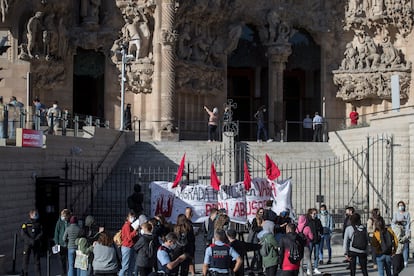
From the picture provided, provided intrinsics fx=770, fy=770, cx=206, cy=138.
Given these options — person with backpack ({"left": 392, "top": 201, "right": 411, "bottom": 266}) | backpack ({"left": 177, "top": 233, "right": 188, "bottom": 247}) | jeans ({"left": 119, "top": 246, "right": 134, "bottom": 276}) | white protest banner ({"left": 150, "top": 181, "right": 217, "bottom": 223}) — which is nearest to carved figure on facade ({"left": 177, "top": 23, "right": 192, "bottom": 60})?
white protest banner ({"left": 150, "top": 181, "right": 217, "bottom": 223})

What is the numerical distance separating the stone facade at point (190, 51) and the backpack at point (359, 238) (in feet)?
56.9

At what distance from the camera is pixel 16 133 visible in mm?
19250

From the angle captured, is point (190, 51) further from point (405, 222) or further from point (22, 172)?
point (405, 222)

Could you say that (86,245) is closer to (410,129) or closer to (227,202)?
(227,202)

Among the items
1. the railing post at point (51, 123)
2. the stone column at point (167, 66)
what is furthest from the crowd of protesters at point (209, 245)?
the stone column at point (167, 66)

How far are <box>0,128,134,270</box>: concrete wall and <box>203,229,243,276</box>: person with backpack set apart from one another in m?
7.11

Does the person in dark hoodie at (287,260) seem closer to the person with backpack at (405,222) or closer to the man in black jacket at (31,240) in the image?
the man in black jacket at (31,240)

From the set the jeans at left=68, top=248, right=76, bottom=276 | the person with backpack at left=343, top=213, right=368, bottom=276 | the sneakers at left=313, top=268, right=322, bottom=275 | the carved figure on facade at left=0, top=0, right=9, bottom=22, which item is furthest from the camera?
the carved figure on facade at left=0, top=0, right=9, bottom=22

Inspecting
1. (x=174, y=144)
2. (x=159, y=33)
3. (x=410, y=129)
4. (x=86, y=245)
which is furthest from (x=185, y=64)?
(x=86, y=245)

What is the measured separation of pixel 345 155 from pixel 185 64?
855 centimetres

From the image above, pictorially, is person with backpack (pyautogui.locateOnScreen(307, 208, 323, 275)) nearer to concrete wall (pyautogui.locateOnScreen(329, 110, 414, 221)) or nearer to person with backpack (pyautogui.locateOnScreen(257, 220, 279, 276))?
person with backpack (pyautogui.locateOnScreen(257, 220, 279, 276))

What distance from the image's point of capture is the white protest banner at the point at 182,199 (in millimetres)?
19625

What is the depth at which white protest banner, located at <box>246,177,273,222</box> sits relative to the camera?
19250 millimetres

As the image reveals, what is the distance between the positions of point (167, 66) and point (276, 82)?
5.74 metres
